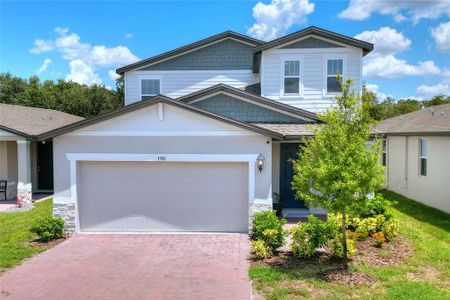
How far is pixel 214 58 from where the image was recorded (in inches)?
726

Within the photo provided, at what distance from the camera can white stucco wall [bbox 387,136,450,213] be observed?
45.7 ft

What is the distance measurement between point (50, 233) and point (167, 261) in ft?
13.2

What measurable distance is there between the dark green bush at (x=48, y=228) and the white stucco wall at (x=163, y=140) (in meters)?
0.82

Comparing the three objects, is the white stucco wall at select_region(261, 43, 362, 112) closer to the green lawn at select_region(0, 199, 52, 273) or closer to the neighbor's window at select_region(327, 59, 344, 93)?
the neighbor's window at select_region(327, 59, 344, 93)

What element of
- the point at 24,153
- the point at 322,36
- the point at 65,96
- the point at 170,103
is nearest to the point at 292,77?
the point at 322,36

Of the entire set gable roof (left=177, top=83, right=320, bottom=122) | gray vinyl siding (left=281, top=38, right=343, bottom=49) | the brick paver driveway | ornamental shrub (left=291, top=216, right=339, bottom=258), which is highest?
gray vinyl siding (left=281, top=38, right=343, bottom=49)

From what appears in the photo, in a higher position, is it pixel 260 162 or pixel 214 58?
pixel 214 58

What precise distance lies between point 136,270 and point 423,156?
43.1 feet

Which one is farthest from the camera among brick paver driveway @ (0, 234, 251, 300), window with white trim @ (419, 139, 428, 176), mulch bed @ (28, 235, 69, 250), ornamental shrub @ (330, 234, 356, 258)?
window with white trim @ (419, 139, 428, 176)

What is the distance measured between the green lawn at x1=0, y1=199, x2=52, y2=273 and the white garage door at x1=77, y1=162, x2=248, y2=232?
1767 millimetres

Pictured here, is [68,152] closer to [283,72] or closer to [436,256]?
[283,72]

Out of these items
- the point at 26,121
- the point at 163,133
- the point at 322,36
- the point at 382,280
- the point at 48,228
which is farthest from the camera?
the point at 26,121

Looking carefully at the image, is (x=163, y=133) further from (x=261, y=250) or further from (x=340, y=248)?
(x=340, y=248)

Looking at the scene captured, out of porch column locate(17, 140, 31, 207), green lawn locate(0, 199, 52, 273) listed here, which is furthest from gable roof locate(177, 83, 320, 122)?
porch column locate(17, 140, 31, 207)
